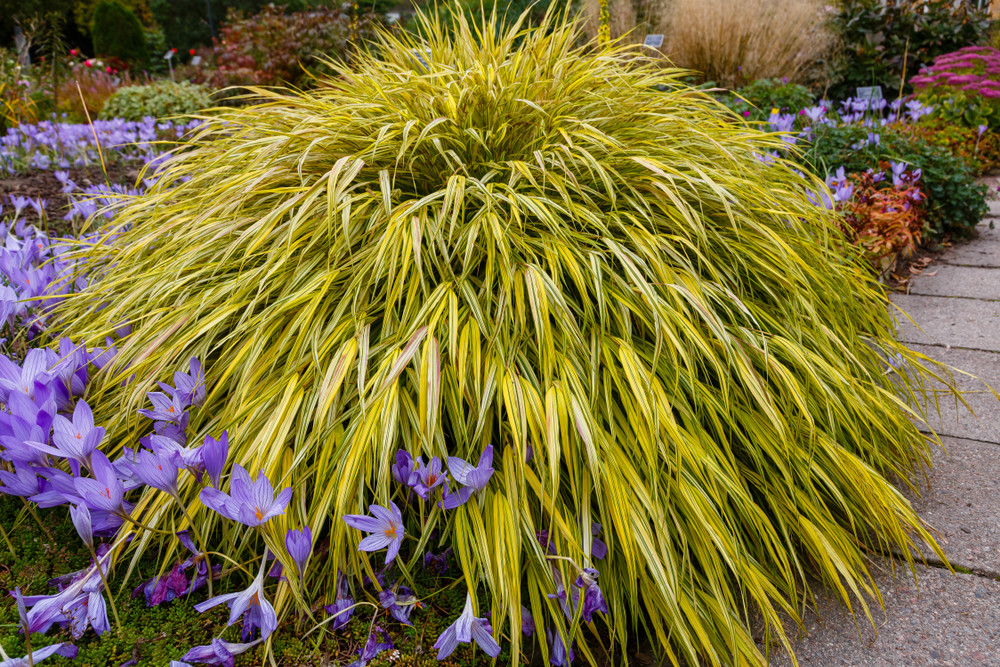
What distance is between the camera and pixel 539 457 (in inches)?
43.0

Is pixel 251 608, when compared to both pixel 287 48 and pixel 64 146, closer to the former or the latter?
pixel 64 146

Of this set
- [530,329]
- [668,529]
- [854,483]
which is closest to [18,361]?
[530,329]

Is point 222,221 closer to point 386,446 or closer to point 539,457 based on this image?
point 386,446

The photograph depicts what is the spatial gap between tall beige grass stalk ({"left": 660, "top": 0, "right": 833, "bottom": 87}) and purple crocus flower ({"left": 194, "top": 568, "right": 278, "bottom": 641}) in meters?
6.45

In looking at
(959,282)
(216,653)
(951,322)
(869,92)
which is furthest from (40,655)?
(869,92)

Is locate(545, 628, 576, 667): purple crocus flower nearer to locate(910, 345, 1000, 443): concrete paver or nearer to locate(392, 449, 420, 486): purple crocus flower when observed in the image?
locate(392, 449, 420, 486): purple crocus flower

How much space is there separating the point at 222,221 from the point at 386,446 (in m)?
0.79

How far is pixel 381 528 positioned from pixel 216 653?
29cm

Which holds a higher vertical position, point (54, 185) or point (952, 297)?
point (54, 185)

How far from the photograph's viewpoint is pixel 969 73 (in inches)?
218

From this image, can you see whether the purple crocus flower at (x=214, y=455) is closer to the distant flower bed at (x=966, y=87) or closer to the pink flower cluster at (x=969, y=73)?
the distant flower bed at (x=966, y=87)

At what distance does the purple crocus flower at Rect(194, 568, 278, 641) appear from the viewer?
95 cm

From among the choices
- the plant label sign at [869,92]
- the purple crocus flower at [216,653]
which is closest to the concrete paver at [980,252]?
the plant label sign at [869,92]

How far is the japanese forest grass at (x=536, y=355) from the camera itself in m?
1.13
